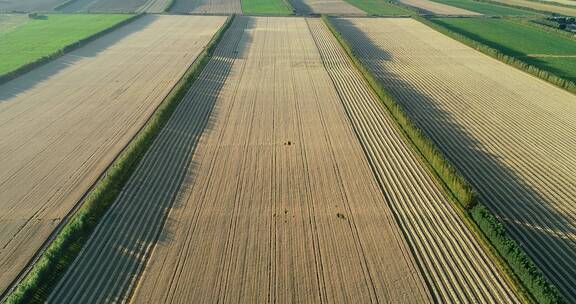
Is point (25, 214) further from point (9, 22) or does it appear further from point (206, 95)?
point (9, 22)

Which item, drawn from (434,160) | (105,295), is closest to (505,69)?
(434,160)

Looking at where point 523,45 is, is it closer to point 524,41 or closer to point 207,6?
point 524,41

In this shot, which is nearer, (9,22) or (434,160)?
(434,160)

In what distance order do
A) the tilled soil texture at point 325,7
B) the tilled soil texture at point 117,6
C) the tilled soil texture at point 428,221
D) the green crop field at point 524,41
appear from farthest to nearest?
1. the tilled soil texture at point 325,7
2. the tilled soil texture at point 117,6
3. the green crop field at point 524,41
4. the tilled soil texture at point 428,221

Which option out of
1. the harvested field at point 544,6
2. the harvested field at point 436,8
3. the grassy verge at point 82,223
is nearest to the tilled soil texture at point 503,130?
the grassy verge at point 82,223

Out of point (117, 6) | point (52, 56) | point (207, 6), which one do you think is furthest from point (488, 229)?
point (117, 6)

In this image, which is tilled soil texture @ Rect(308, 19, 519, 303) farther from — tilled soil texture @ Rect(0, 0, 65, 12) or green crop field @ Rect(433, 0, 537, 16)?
tilled soil texture @ Rect(0, 0, 65, 12)

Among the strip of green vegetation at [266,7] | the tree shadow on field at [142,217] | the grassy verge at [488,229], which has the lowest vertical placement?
the tree shadow on field at [142,217]

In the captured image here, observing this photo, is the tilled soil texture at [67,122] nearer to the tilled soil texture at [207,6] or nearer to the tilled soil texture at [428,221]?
the tilled soil texture at [428,221]
